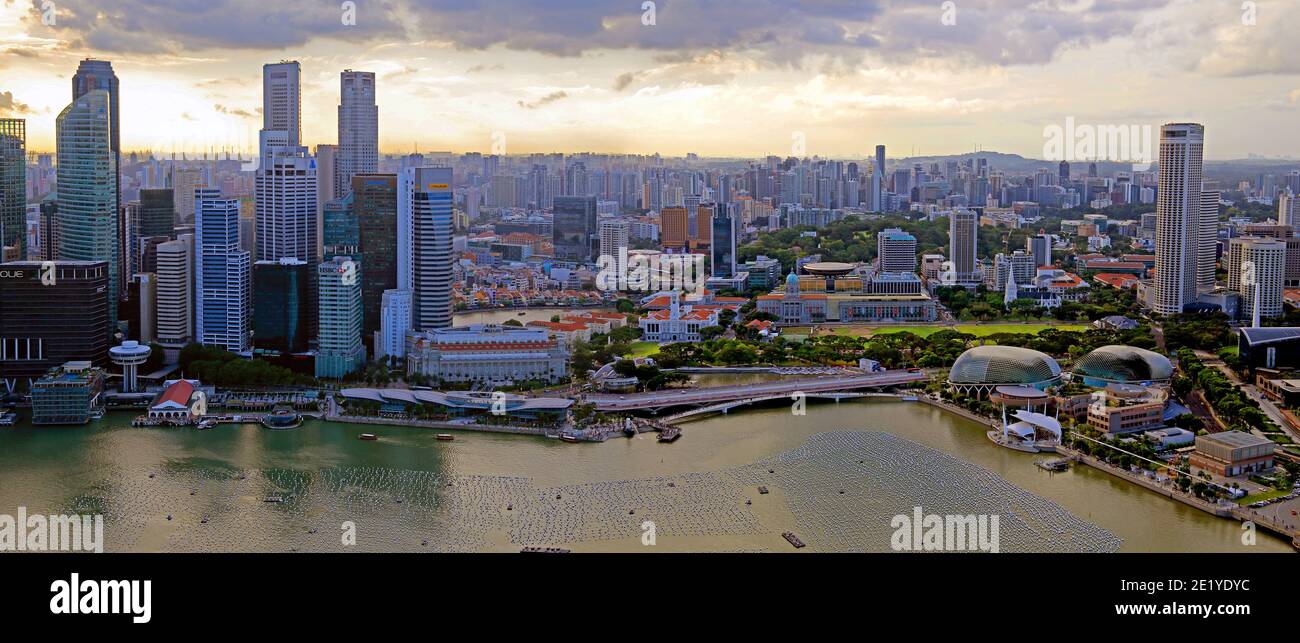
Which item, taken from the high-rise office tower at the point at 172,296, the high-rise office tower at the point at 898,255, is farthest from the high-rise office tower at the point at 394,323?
the high-rise office tower at the point at 898,255

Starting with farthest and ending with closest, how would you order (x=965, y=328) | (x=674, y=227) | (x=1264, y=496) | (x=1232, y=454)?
(x=674, y=227) < (x=965, y=328) < (x=1232, y=454) < (x=1264, y=496)

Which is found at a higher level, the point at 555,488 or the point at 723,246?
the point at 723,246

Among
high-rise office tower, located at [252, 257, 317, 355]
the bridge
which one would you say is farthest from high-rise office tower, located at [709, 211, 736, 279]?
high-rise office tower, located at [252, 257, 317, 355]

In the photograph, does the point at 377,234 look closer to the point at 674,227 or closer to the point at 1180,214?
the point at 674,227

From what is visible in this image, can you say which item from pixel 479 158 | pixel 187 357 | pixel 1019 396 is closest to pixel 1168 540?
pixel 1019 396

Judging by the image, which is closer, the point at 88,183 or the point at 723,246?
the point at 88,183

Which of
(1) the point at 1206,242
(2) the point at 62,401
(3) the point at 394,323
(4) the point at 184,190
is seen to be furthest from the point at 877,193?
(2) the point at 62,401

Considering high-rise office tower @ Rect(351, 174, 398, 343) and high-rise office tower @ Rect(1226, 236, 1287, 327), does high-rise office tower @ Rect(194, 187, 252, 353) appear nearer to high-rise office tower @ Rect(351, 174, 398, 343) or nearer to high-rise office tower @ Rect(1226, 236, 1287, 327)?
high-rise office tower @ Rect(351, 174, 398, 343)

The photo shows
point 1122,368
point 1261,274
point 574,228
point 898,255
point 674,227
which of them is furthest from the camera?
point 574,228
